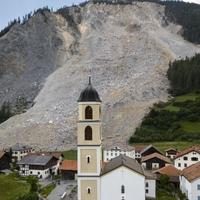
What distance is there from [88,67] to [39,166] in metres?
78.9

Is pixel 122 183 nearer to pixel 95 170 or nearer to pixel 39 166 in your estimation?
pixel 95 170

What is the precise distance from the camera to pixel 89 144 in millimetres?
49375

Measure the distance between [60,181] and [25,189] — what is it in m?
9.77

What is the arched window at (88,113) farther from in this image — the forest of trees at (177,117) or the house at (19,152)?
the forest of trees at (177,117)

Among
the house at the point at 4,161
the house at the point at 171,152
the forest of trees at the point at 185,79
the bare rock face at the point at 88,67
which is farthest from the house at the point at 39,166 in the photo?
the forest of trees at the point at 185,79

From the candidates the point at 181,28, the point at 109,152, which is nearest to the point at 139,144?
the point at 109,152

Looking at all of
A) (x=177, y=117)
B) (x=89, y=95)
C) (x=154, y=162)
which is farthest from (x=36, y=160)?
(x=177, y=117)

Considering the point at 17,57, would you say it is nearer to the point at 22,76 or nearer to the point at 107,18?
the point at 22,76

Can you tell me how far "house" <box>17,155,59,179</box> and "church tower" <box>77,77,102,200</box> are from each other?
3145cm

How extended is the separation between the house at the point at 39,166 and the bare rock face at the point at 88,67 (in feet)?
80.8

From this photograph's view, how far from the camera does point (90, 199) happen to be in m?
49.7

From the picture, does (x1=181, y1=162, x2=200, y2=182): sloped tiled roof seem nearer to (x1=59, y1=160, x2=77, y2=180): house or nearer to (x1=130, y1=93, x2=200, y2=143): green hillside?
(x1=59, y1=160, x2=77, y2=180): house

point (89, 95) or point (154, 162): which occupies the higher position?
point (154, 162)

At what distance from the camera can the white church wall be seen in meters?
49.9
